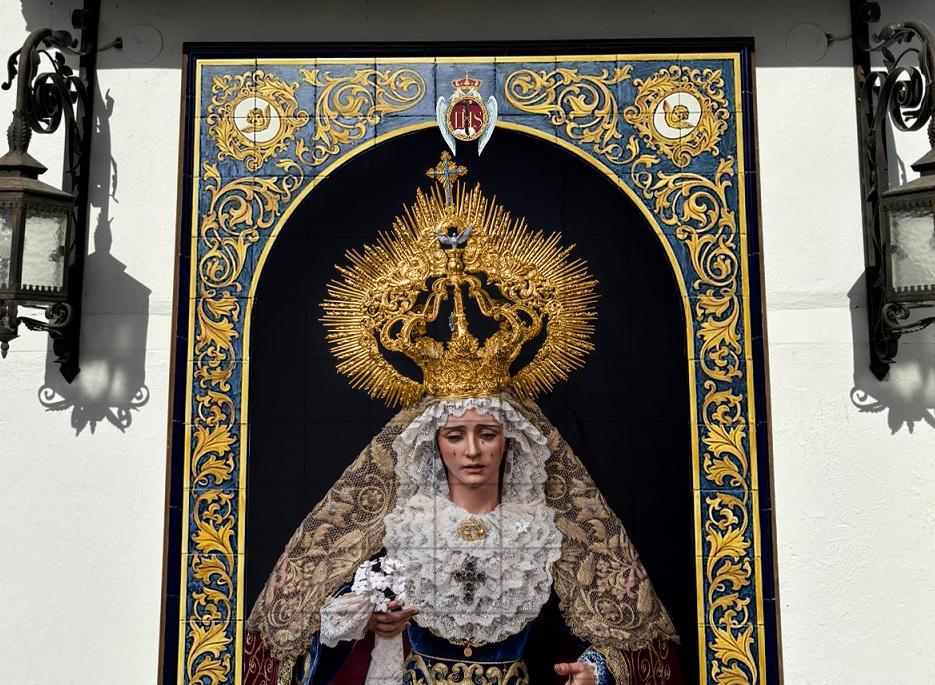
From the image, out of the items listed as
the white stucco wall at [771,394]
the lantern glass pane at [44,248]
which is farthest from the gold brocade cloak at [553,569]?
the lantern glass pane at [44,248]

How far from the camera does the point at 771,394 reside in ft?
19.6

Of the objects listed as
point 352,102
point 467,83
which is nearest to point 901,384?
point 467,83

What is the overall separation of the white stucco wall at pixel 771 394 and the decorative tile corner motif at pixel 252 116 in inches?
6.8

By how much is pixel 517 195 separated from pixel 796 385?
4.38 feet

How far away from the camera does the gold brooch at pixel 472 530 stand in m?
5.81

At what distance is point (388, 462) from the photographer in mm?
5910

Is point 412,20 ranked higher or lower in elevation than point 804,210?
higher

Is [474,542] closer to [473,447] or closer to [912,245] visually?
[473,447]

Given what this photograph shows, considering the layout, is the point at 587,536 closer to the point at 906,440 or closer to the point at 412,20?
the point at 906,440

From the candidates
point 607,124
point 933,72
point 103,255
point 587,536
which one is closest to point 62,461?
point 103,255

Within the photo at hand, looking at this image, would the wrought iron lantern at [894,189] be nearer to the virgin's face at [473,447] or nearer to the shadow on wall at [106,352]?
the virgin's face at [473,447]

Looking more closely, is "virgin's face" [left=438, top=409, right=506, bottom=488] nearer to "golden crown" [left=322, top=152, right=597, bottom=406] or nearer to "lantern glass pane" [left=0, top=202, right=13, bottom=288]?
"golden crown" [left=322, top=152, right=597, bottom=406]

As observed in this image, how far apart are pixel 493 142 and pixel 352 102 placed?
602 millimetres

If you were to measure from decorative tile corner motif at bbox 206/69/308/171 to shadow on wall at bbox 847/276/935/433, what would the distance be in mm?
2417
